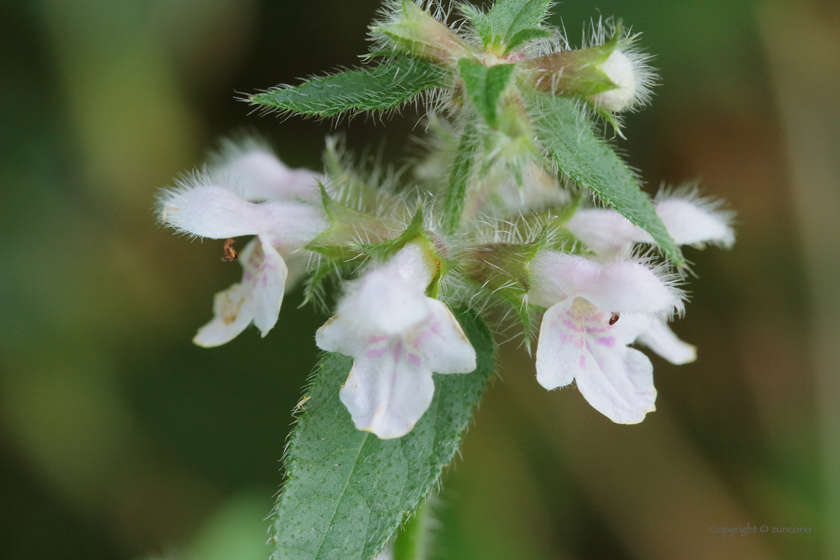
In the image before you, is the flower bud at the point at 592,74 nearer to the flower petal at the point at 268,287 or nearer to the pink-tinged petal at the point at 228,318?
the flower petal at the point at 268,287

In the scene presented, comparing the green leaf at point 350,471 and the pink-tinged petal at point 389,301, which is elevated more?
the pink-tinged petal at point 389,301

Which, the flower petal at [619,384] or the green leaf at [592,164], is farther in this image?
the flower petal at [619,384]

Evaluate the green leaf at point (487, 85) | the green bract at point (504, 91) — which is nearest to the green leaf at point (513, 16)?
the green bract at point (504, 91)

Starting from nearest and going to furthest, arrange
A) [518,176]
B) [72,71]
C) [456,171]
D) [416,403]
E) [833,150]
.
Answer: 1. [518,176]
2. [416,403]
3. [456,171]
4. [72,71]
5. [833,150]

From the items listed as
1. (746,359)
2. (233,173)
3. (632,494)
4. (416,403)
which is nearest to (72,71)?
(233,173)

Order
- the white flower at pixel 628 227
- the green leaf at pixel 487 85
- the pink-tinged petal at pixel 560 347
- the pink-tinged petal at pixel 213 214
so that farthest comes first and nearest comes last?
the white flower at pixel 628 227 < the pink-tinged petal at pixel 213 214 < the pink-tinged petal at pixel 560 347 < the green leaf at pixel 487 85

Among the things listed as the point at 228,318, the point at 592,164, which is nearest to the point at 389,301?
the point at 592,164

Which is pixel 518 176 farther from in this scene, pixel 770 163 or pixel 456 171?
pixel 770 163

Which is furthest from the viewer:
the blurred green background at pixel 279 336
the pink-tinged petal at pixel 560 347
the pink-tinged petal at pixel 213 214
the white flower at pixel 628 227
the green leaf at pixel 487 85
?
the blurred green background at pixel 279 336

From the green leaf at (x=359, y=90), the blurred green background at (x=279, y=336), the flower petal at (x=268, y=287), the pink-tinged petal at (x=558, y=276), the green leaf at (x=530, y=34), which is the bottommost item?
the blurred green background at (x=279, y=336)
